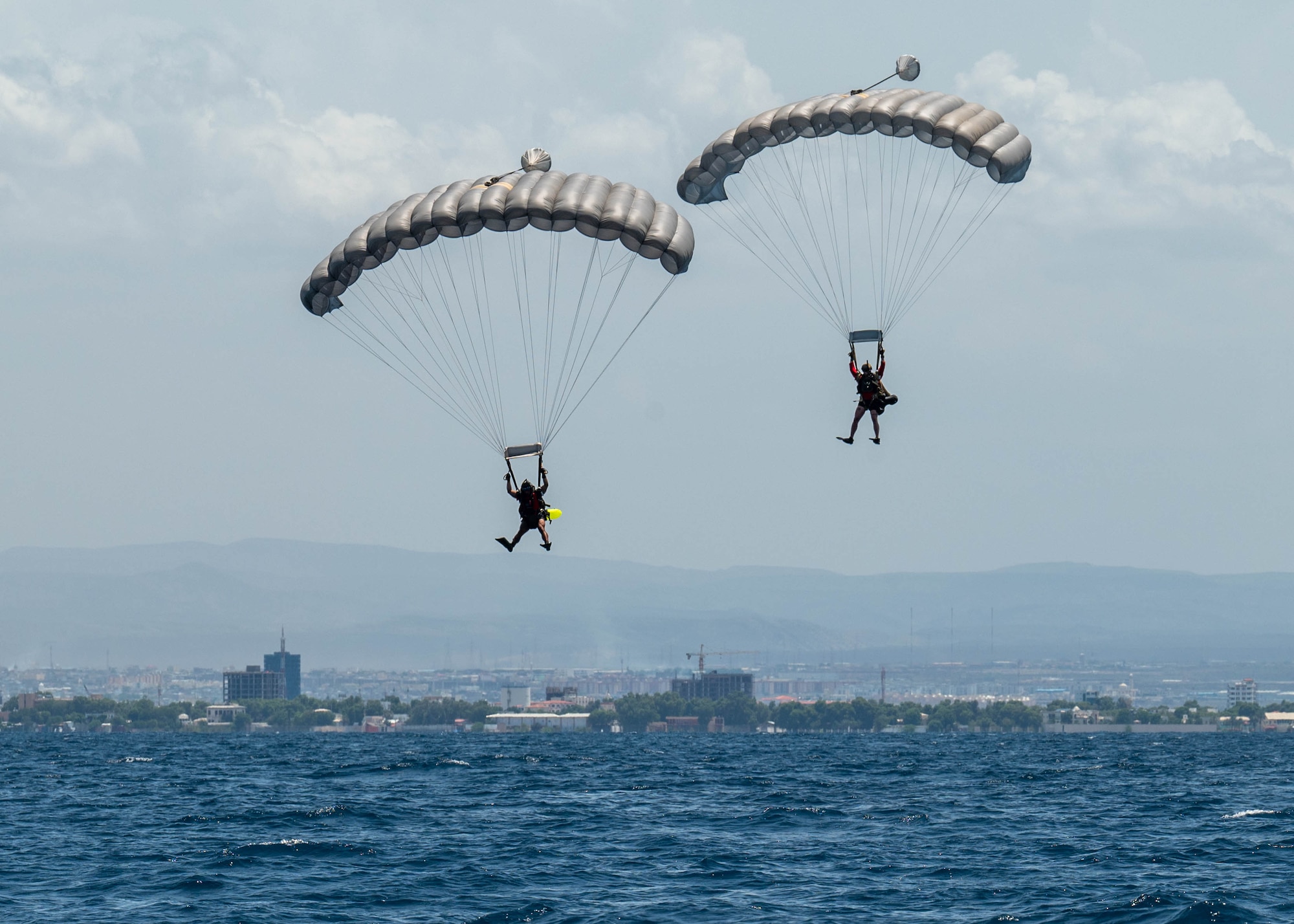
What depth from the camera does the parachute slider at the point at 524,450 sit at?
38.3 meters

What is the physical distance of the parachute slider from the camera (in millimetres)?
38281

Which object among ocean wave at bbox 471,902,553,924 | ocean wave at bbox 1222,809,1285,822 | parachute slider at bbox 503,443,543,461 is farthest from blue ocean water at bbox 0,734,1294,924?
parachute slider at bbox 503,443,543,461

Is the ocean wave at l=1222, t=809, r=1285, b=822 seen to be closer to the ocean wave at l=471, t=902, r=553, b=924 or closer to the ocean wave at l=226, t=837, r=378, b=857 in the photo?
the ocean wave at l=226, t=837, r=378, b=857

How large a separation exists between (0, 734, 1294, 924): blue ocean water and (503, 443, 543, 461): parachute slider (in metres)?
10.1

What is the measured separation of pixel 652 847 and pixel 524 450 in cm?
1628

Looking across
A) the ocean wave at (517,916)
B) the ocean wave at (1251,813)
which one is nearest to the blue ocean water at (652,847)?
the ocean wave at (517,916)

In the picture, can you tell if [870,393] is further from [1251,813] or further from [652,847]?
[1251,813]

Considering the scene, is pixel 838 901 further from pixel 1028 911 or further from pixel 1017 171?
pixel 1017 171

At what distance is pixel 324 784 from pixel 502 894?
44.8 meters

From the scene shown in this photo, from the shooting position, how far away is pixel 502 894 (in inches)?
1580

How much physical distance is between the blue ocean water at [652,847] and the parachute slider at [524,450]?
10.1 meters

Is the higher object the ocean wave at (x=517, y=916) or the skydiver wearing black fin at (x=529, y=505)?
the skydiver wearing black fin at (x=529, y=505)

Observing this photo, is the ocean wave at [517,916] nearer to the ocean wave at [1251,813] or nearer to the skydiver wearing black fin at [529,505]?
the skydiver wearing black fin at [529,505]

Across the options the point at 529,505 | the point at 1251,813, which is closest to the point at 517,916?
the point at 529,505
